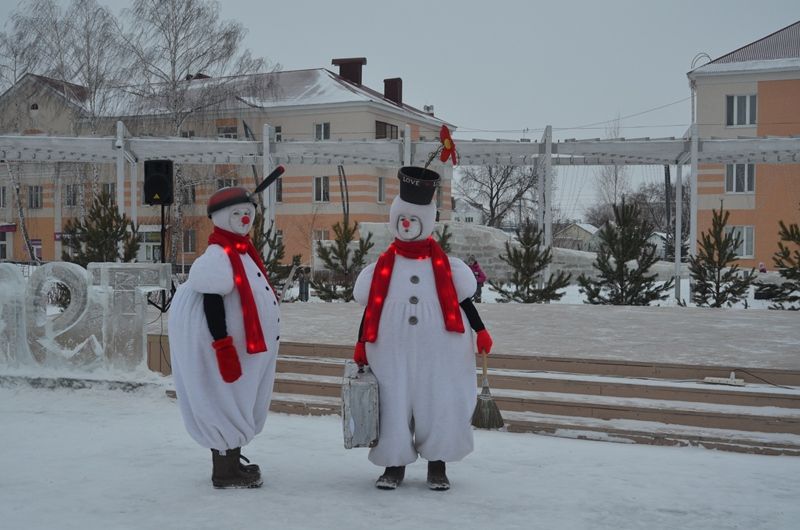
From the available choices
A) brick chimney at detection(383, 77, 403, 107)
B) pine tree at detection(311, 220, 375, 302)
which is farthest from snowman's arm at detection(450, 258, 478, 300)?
brick chimney at detection(383, 77, 403, 107)

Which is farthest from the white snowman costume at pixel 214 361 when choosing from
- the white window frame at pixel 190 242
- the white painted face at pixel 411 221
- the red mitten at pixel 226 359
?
the white window frame at pixel 190 242

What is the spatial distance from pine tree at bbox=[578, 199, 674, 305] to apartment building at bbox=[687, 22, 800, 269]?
1647 centimetres

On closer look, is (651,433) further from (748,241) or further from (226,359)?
(748,241)

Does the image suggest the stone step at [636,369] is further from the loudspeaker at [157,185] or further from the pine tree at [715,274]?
the pine tree at [715,274]

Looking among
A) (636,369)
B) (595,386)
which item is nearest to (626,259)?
(636,369)

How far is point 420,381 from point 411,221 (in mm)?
1022

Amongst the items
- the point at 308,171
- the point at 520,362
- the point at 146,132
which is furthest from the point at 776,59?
the point at 520,362

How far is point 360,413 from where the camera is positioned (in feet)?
15.4

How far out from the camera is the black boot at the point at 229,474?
4785 millimetres

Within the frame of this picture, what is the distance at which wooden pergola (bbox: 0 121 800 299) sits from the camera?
580 inches

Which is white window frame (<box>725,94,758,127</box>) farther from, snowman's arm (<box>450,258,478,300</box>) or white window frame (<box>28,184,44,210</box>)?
white window frame (<box>28,184,44,210</box>)

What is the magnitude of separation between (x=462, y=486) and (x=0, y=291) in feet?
20.3

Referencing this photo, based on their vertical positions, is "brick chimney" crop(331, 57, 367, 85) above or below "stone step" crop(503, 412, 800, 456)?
above

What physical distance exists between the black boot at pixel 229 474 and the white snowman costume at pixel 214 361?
0.28ft
